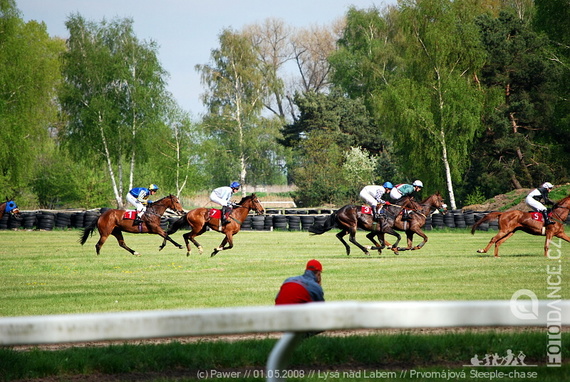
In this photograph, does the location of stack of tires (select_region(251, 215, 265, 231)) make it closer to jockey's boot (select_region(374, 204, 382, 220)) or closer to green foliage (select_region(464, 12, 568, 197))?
green foliage (select_region(464, 12, 568, 197))

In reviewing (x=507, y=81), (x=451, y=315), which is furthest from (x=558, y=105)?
(x=451, y=315)

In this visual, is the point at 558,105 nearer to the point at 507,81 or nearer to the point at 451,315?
the point at 507,81

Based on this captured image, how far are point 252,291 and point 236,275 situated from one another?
11.2ft

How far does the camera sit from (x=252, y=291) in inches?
546

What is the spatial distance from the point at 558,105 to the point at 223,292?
41.7 meters

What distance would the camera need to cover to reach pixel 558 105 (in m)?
49.9

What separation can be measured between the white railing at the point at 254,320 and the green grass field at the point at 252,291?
8.06ft

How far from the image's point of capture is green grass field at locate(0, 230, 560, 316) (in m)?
12.8

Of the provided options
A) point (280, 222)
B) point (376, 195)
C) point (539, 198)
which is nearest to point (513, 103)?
point (280, 222)

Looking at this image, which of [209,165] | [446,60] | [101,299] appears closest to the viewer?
[101,299]

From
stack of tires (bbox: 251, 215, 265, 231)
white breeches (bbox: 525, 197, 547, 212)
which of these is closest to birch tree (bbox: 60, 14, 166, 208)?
stack of tires (bbox: 251, 215, 265, 231)

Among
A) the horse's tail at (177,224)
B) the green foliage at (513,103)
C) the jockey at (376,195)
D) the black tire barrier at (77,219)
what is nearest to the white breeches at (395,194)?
the jockey at (376,195)

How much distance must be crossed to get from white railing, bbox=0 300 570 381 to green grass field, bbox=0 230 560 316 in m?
8.42

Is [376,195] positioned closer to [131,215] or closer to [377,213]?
[377,213]
